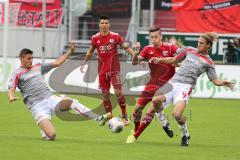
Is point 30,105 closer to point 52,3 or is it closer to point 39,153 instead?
point 39,153

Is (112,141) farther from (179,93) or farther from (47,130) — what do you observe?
(179,93)

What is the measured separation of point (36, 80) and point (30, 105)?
490 millimetres

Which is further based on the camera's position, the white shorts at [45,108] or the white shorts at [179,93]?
the white shorts at [45,108]

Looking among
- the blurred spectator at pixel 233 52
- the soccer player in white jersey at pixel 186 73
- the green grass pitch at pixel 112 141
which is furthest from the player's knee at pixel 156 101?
the blurred spectator at pixel 233 52

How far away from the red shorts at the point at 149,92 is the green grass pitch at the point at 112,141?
0.72 m

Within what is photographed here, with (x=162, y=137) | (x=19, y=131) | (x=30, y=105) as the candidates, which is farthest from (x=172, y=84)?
(x=19, y=131)

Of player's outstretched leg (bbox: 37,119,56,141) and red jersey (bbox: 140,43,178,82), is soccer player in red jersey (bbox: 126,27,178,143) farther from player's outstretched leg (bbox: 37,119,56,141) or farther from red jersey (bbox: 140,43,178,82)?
player's outstretched leg (bbox: 37,119,56,141)

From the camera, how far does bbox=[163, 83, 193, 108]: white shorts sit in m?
14.3

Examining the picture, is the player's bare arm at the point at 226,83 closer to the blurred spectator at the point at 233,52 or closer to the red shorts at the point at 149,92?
the red shorts at the point at 149,92

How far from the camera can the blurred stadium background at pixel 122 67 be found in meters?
13.9

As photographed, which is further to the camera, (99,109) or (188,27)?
(188,27)

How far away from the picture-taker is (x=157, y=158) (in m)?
12.4

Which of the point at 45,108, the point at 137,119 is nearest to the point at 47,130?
the point at 45,108

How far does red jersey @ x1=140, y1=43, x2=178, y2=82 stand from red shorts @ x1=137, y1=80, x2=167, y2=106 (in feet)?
0.35
